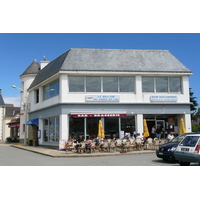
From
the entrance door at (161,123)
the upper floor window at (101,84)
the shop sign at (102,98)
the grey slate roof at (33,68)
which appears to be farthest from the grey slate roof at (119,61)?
the grey slate roof at (33,68)

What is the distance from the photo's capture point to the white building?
2153cm

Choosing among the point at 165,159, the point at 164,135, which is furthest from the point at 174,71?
the point at 165,159

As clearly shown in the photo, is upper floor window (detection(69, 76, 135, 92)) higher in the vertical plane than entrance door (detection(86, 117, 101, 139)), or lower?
higher

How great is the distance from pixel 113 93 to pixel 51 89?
595 centimetres

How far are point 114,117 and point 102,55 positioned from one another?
5.92m

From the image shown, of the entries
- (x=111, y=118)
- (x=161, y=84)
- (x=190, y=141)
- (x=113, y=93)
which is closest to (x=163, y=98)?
(x=161, y=84)

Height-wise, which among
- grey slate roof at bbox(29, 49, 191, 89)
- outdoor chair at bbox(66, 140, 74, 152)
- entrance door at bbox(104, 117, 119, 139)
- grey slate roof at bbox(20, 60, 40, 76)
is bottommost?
outdoor chair at bbox(66, 140, 74, 152)

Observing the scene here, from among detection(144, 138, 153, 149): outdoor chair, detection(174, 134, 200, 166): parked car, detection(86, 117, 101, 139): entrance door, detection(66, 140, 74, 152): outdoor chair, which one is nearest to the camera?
detection(174, 134, 200, 166): parked car

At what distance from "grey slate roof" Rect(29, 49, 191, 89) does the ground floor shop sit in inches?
127

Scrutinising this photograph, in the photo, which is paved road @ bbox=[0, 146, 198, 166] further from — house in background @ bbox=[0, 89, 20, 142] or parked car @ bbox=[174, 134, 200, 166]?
house in background @ bbox=[0, 89, 20, 142]

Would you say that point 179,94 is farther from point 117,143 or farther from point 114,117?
point 117,143

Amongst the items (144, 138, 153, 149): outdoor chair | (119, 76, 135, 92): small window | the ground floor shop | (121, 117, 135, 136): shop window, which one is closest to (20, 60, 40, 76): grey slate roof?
the ground floor shop

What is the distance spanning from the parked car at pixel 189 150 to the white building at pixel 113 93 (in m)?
10.6

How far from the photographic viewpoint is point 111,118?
2212cm
